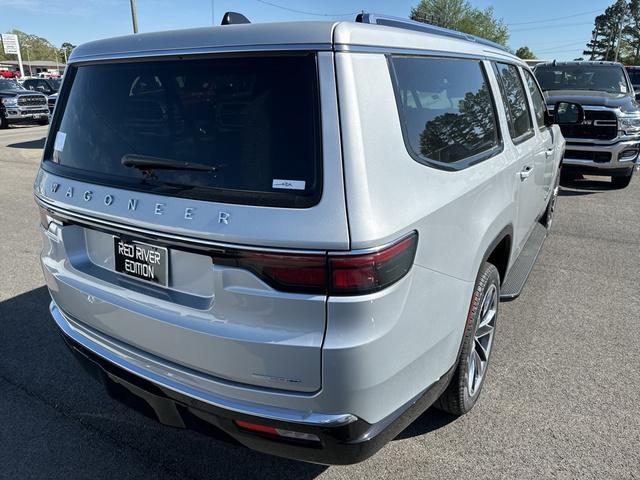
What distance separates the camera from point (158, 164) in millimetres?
1979

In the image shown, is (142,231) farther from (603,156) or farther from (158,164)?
(603,156)

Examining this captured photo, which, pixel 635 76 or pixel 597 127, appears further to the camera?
pixel 635 76

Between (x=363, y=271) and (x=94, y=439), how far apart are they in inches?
75.6

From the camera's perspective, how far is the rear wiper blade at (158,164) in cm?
189

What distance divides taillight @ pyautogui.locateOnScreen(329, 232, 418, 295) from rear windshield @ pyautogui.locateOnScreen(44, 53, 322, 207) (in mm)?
231

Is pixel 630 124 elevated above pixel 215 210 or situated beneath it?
situated beneath

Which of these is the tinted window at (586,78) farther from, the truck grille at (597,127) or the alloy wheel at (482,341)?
the alloy wheel at (482,341)

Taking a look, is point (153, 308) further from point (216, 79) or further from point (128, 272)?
point (216, 79)

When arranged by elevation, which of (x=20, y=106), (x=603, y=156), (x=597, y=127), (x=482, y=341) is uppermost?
(x=597, y=127)

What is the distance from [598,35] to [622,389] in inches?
4993

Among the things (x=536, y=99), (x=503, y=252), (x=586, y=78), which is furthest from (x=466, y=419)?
(x=586, y=78)

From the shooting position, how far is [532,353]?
3473 mm

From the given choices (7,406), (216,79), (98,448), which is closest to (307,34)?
(216,79)

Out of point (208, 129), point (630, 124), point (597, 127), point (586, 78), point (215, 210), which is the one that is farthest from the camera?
point (586, 78)
